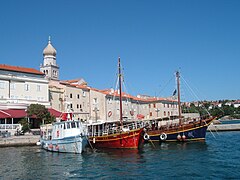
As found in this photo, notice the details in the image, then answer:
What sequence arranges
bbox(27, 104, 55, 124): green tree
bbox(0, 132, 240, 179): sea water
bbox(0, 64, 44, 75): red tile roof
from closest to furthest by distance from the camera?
bbox(0, 132, 240, 179): sea water
bbox(27, 104, 55, 124): green tree
bbox(0, 64, 44, 75): red tile roof

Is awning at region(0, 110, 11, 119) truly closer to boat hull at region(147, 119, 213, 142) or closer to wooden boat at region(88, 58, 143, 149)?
wooden boat at region(88, 58, 143, 149)

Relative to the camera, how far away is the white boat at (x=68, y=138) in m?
35.6

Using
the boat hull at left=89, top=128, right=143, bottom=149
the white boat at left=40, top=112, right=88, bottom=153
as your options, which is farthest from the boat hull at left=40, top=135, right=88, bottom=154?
the boat hull at left=89, top=128, right=143, bottom=149

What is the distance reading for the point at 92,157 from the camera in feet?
110

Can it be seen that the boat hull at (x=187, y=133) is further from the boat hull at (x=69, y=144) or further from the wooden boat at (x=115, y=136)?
the boat hull at (x=69, y=144)

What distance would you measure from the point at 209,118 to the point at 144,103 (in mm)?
51115

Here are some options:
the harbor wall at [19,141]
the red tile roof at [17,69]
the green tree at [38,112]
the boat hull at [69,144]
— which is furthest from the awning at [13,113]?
the boat hull at [69,144]

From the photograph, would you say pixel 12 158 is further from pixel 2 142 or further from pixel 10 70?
pixel 10 70

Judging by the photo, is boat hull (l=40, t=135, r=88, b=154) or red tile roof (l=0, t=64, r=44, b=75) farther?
red tile roof (l=0, t=64, r=44, b=75)

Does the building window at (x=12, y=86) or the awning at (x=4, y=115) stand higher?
the building window at (x=12, y=86)

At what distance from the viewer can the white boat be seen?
35.6 meters

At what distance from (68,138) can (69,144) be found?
0.82m

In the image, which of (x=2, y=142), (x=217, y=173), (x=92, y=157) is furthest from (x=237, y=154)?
(x=2, y=142)

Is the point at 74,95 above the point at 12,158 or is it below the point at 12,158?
above
